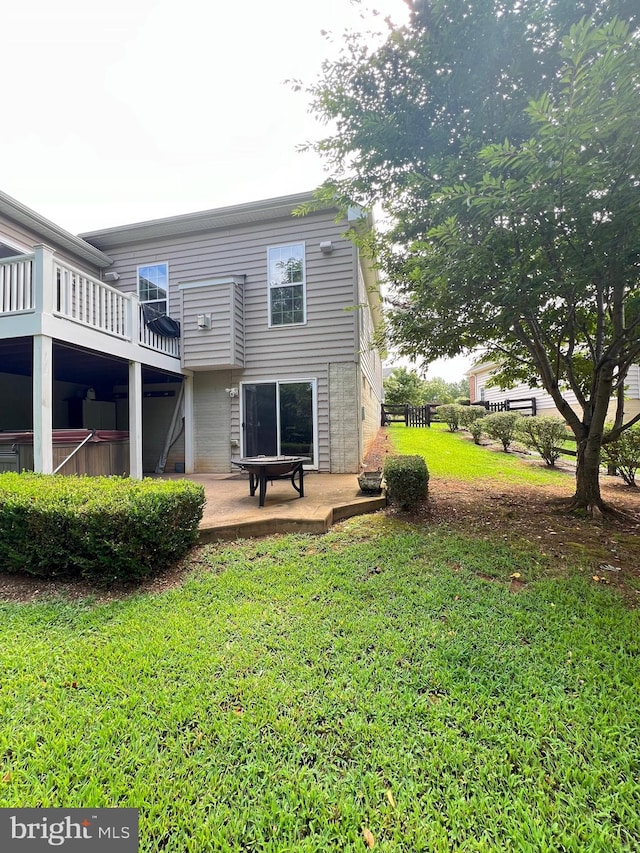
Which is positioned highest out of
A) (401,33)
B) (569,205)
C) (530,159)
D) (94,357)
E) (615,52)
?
(401,33)

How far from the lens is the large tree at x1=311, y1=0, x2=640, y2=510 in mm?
3109

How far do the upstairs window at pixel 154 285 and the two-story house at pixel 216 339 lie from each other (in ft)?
0.09

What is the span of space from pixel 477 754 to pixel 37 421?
250 inches

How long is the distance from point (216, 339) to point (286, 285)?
1.97 m

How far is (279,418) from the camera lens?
26.6 ft

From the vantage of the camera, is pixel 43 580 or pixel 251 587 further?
pixel 43 580

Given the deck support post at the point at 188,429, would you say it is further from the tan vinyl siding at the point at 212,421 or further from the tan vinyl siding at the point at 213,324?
the tan vinyl siding at the point at 213,324

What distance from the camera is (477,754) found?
5.46ft

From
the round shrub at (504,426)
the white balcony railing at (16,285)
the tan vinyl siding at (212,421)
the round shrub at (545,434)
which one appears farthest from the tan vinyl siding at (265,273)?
the round shrub at (504,426)

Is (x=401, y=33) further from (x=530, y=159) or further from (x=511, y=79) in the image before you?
(x=530, y=159)

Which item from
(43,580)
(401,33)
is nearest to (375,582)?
(43,580)

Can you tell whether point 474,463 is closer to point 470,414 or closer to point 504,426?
point 504,426

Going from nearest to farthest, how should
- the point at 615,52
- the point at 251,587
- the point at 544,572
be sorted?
1. the point at 615,52
2. the point at 251,587
3. the point at 544,572

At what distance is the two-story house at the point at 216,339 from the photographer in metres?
7.27
